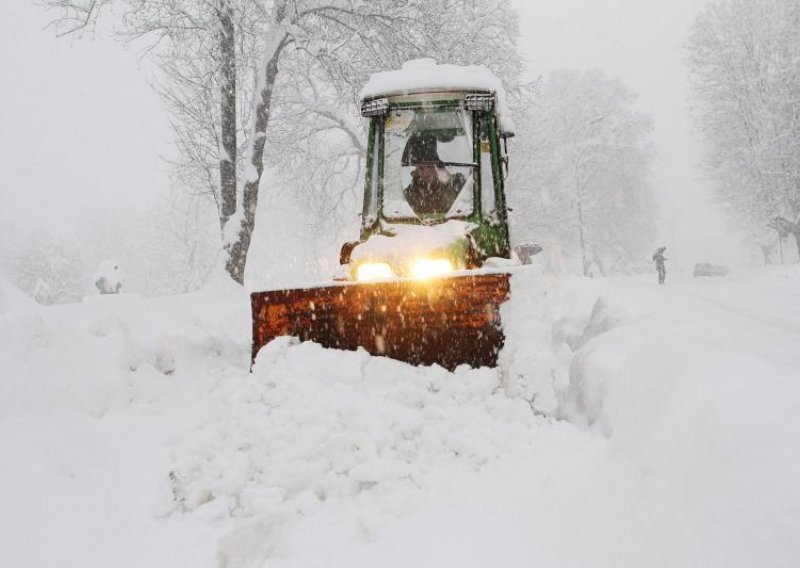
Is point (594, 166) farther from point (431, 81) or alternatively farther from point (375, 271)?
point (375, 271)

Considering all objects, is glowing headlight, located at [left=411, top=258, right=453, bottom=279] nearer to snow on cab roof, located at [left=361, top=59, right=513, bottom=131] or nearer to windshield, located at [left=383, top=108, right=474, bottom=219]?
windshield, located at [left=383, top=108, right=474, bottom=219]

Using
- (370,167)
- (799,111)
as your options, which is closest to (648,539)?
(370,167)

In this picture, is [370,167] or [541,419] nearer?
[541,419]

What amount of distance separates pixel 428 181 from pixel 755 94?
20.1 m

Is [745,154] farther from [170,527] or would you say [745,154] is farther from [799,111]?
[170,527]

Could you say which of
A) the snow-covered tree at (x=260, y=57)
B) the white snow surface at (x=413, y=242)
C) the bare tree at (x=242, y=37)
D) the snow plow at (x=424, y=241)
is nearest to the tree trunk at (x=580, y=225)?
the snow-covered tree at (x=260, y=57)

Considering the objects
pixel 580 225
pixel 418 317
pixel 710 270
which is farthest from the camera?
pixel 580 225

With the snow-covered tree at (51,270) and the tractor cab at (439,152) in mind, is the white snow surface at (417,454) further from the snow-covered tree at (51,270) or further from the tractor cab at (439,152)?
the snow-covered tree at (51,270)

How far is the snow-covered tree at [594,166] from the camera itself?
28.1m

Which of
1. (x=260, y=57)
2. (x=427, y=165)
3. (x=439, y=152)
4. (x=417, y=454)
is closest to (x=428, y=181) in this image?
(x=427, y=165)

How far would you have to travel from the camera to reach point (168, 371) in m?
4.34

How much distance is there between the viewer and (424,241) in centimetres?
441

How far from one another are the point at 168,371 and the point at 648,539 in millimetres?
3826

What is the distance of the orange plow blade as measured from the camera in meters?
3.54
